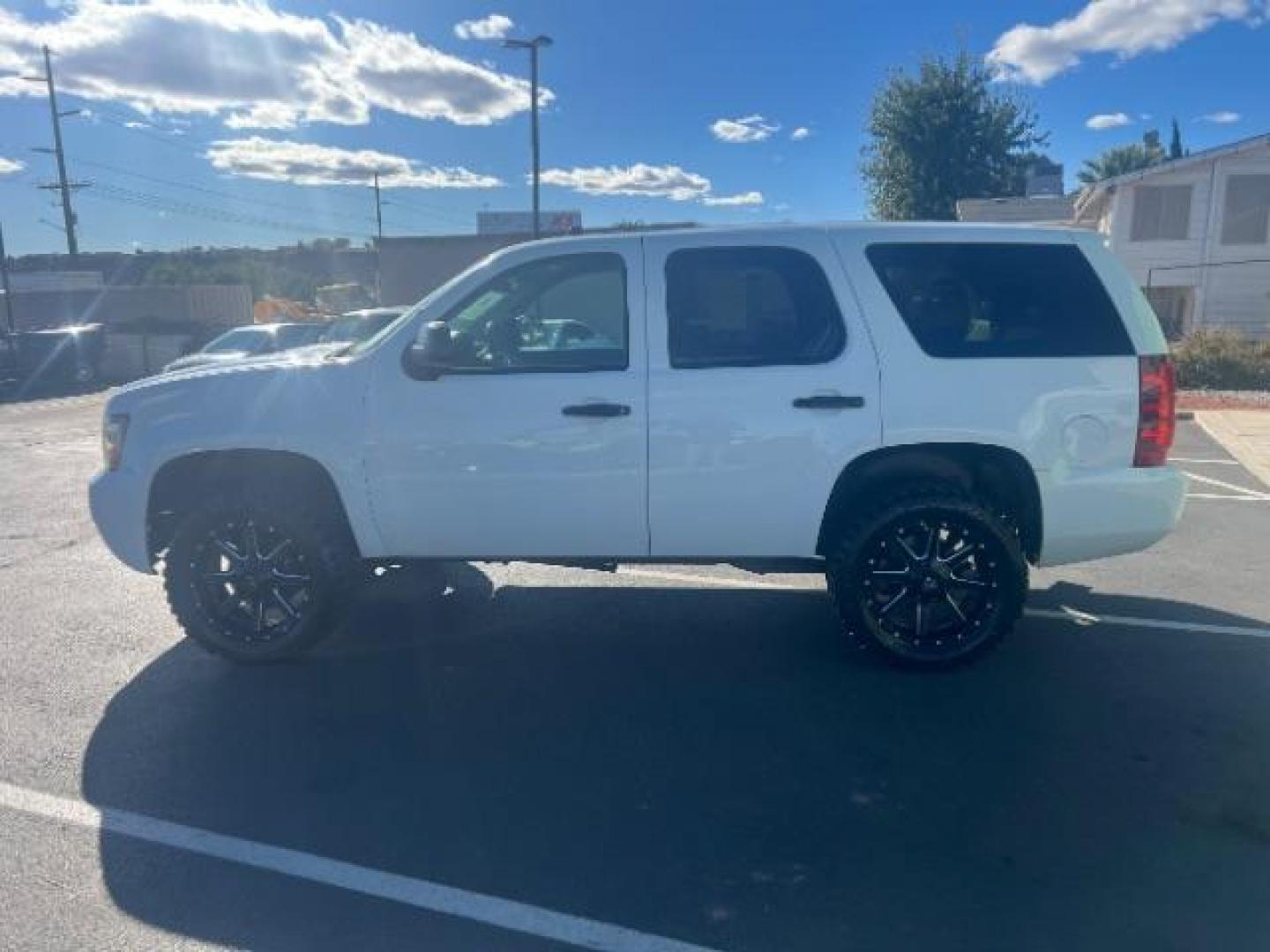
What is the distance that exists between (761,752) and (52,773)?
2754 millimetres

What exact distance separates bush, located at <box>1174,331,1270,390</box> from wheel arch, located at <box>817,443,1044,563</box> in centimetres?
1525

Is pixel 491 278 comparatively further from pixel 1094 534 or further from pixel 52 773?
pixel 1094 534

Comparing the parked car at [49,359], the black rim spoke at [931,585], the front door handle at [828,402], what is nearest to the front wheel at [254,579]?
the front door handle at [828,402]

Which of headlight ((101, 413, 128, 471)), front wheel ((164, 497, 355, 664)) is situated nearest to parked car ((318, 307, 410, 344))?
headlight ((101, 413, 128, 471))

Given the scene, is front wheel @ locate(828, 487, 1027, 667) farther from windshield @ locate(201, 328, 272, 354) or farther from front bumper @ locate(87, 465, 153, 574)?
windshield @ locate(201, 328, 272, 354)

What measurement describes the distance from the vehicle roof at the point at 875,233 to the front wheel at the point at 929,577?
47.1 inches

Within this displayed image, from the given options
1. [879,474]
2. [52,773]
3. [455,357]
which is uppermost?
[455,357]

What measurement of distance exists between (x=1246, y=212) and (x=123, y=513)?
1068 inches

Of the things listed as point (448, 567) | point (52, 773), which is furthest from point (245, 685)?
point (448, 567)

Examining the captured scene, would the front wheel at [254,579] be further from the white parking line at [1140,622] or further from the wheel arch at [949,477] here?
the white parking line at [1140,622]

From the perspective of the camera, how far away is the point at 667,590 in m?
5.81

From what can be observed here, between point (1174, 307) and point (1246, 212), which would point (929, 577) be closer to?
point (1246, 212)

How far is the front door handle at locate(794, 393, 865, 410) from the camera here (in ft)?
13.5

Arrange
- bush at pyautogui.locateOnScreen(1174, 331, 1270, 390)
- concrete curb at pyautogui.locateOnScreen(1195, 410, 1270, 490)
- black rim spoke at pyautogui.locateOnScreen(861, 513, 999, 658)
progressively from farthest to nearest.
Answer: bush at pyautogui.locateOnScreen(1174, 331, 1270, 390) → concrete curb at pyautogui.locateOnScreen(1195, 410, 1270, 490) → black rim spoke at pyautogui.locateOnScreen(861, 513, 999, 658)
